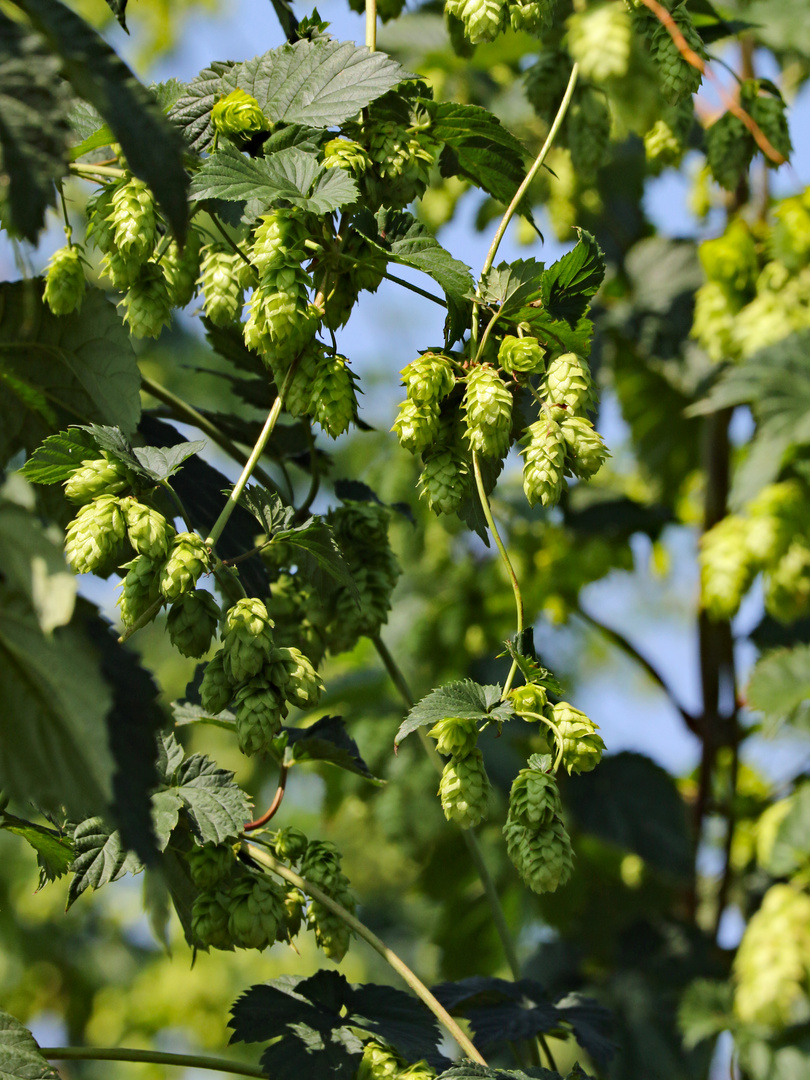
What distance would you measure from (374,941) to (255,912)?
0.09 meters

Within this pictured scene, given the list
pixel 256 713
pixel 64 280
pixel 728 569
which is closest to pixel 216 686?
pixel 256 713

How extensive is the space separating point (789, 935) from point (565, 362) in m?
1.21

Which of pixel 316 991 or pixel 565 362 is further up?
pixel 565 362

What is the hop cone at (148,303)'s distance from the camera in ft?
2.71

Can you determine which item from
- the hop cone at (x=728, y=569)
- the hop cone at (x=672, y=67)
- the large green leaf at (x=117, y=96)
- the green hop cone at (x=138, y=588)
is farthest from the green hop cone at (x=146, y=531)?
the hop cone at (x=728, y=569)

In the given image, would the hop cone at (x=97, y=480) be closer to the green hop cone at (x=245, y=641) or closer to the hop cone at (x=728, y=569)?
the green hop cone at (x=245, y=641)

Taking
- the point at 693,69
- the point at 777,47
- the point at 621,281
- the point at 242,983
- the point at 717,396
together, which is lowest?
the point at 242,983

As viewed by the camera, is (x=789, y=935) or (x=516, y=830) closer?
(x=516, y=830)

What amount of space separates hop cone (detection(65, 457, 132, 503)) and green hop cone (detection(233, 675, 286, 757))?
0.17 meters

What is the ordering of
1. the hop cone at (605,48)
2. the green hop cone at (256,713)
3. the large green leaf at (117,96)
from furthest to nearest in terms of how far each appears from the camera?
the green hop cone at (256,713)
the hop cone at (605,48)
the large green leaf at (117,96)

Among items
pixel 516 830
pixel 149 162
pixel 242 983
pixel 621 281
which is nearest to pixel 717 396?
pixel 621 281

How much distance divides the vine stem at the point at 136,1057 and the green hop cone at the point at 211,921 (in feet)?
0.32

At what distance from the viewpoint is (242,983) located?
478 centimetres

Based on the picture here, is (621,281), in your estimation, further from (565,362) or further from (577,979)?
(565,362)
